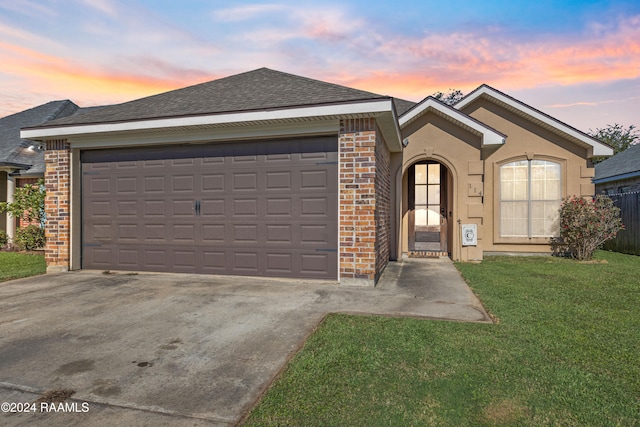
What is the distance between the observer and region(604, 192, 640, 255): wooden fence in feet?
38.7

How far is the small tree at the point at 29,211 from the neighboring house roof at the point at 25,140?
3.54 feet

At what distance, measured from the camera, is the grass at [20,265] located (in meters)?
7.79

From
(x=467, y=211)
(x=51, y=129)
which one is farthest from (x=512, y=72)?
(x=51, y=129)

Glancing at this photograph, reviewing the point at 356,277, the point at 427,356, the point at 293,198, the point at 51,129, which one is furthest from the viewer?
the point at 51,129

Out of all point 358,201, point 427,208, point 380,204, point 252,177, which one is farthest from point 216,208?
point 427,208

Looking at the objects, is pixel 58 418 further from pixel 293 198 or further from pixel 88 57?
pixel 88 57

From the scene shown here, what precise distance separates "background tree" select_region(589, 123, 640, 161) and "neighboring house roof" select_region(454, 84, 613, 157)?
39.3m

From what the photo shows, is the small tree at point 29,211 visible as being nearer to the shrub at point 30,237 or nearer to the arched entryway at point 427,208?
the shrub at point 30,237

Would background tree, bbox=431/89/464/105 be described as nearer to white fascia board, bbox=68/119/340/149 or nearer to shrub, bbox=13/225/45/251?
white fascia board, bbox=68/119/340/149

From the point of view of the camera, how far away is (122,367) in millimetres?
3037

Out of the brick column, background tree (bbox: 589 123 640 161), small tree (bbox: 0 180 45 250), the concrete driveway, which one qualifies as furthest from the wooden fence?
background tree (bbox: 589 123 640 161)

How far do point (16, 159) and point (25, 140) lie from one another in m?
2.20

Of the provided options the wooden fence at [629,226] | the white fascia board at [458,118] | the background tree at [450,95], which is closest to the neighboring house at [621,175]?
the wooden fence at [629,226]

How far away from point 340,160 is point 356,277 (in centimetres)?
231
